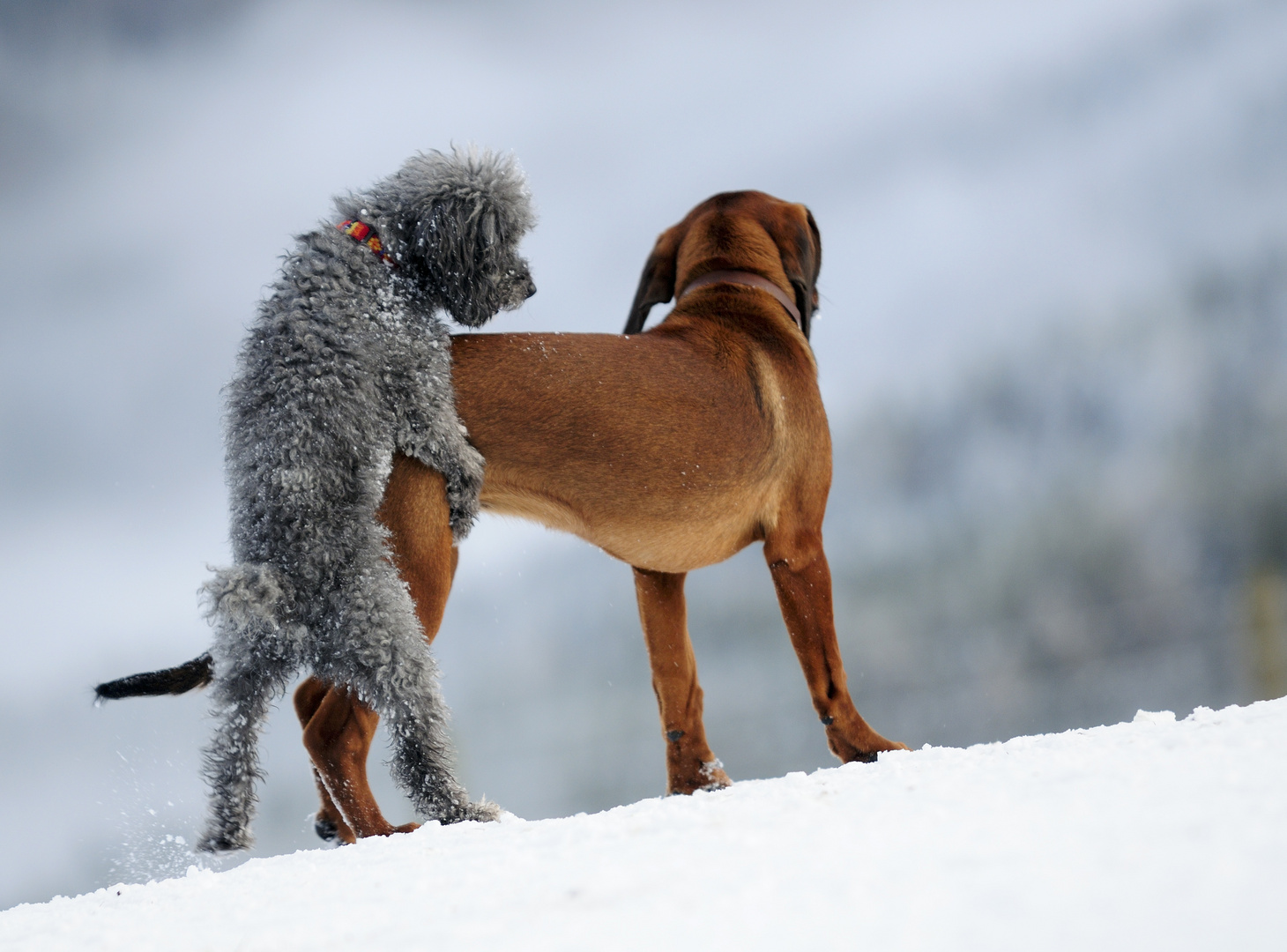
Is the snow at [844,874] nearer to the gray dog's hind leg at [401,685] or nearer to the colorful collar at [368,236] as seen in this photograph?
the gray dog's hind leg at [401,685]

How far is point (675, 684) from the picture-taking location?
4.23 metres

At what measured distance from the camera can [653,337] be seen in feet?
12.5

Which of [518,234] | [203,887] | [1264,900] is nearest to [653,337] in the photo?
[518,234]

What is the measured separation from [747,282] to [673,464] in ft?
3.76

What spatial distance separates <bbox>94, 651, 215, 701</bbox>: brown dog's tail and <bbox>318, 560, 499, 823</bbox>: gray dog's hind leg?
499 mm

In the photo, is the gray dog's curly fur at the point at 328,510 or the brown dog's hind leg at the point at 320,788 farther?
the brown dog's hind leg at the point at 320,788

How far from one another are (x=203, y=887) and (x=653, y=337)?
2.30m

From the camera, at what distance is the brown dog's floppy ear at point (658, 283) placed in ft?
15.4

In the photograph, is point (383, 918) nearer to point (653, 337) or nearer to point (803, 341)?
point (653, 337)

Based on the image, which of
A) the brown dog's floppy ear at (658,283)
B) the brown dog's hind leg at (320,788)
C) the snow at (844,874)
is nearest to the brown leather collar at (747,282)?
the brown dog's floppy ear at (658,283)

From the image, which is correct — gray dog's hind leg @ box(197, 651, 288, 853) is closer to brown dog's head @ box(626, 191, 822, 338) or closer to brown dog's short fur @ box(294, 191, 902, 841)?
brown dog's short fur @ box(294, 191, 902, 841)

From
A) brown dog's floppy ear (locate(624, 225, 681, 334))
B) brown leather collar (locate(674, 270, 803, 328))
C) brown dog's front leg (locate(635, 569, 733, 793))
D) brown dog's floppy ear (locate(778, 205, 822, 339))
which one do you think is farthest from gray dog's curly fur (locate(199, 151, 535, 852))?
brown dog's floppy ear (locate(778, 205, 822, 339))

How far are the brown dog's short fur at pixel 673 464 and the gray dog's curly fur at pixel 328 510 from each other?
142 millimetres

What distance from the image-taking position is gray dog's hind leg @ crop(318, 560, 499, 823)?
2906 millimetres
